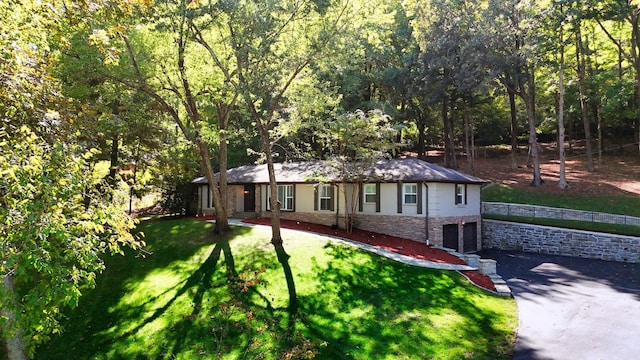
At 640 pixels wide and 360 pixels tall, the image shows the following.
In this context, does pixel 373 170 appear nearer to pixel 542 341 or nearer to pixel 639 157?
pixel 542 341

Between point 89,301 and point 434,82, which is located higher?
point 434,82

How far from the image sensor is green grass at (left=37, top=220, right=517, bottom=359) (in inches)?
371

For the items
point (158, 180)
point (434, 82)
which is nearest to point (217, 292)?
Answer: point (158, 180)

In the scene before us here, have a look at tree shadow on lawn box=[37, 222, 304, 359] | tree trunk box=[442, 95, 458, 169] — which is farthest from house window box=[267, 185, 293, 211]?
tree trunk box=[442, 95, 458, 169]

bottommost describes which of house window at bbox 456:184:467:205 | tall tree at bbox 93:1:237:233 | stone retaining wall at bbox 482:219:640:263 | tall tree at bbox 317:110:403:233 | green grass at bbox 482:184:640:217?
stone retaining wall at bbox 482:219:640:263

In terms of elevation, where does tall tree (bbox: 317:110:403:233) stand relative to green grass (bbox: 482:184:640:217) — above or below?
above

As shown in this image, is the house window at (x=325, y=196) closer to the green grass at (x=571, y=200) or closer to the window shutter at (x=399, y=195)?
the window shutter at (x=399, y=195)

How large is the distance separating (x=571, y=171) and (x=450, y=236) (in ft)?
54.7

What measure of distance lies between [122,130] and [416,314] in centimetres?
1492

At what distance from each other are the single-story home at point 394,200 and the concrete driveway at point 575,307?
137 inches

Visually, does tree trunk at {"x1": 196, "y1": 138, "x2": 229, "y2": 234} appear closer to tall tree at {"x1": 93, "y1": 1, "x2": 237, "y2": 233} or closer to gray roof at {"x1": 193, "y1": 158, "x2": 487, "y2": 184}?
tall tree at {"x1": 93, "y1": 1, "x2": 237, "y2": 233}

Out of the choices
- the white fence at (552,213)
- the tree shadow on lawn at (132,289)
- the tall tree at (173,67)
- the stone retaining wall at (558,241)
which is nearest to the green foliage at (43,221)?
the tree shadow on lawn at (132,289)

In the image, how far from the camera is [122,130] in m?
18.3

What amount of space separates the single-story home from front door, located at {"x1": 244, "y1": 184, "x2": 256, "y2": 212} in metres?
0.07
